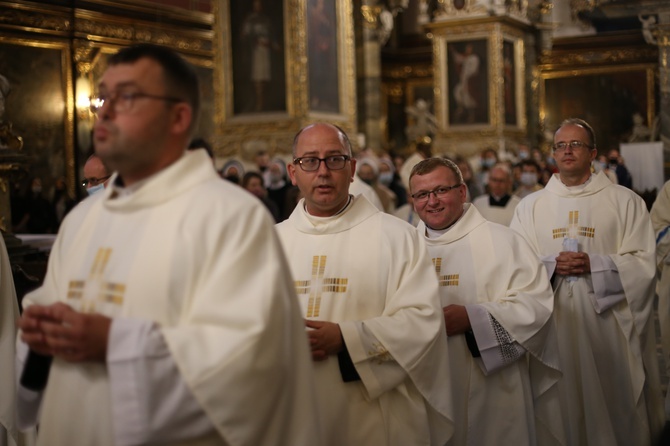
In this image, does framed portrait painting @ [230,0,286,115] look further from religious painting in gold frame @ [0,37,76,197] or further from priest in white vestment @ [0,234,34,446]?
priest in white vestment @ [0,234,34,446]

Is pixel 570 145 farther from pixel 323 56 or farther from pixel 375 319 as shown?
pixel 323 56

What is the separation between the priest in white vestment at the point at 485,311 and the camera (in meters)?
4.65

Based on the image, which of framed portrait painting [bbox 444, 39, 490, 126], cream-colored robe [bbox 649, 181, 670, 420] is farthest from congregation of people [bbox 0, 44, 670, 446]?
framed portrait painting [bbox 444, 39, 490, 126]

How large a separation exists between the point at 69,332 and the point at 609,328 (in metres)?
4.46

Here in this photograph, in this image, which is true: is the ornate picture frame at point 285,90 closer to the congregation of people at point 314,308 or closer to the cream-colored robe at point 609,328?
the congregation of people at point 314,308

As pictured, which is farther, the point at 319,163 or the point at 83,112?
the point at 83,112

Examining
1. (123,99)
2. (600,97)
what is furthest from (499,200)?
(600,97)

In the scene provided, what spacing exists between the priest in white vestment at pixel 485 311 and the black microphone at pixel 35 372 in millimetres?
2248

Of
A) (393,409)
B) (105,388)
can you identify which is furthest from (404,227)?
(105,388)

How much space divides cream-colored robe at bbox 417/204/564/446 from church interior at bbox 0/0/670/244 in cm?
369

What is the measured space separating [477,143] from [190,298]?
66.4ft

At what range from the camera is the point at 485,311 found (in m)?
4.61

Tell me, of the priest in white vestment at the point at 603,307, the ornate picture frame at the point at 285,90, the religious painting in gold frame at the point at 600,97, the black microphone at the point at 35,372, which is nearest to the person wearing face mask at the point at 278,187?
the ornate picture frame at the point at 285,90

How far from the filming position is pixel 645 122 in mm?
27328
